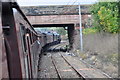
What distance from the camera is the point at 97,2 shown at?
20.7m

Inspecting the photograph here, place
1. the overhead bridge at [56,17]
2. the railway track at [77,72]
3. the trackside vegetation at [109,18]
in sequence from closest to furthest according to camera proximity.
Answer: the railway track at [77,72] < the trackside vegetation at [109,18] < the overhead bridge at [56,17]

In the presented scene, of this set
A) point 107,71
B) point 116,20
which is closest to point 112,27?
point 116,20

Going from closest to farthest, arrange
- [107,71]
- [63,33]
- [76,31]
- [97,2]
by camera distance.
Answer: [107,71], [97,2], [76,31], [63,33]

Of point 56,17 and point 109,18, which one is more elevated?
point 56,17

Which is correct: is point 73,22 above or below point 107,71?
above

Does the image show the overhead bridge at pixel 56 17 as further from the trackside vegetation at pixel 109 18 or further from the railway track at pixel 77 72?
the railway track at pixel 77 72

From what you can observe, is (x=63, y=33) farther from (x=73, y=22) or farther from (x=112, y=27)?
(x=112, y=27)

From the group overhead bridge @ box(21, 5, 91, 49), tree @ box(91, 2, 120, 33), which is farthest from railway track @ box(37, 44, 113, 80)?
overhead bridge @ box(21, 5, 91, 49)

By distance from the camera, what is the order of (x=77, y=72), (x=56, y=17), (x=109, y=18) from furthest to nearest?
(x=56, y=17) < (x=109, y=18) < (x=77, y=72)

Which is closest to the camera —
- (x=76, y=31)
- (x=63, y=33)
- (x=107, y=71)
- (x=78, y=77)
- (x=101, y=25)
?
(x=78, y=77)

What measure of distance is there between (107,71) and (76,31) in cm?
1384

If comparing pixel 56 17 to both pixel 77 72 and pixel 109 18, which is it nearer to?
pixel 109 18

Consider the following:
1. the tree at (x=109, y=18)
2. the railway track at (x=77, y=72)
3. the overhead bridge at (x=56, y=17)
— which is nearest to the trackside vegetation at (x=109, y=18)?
the tree at (x=109, y=18)

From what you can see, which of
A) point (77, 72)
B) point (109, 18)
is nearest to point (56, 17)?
point (109, 18)
